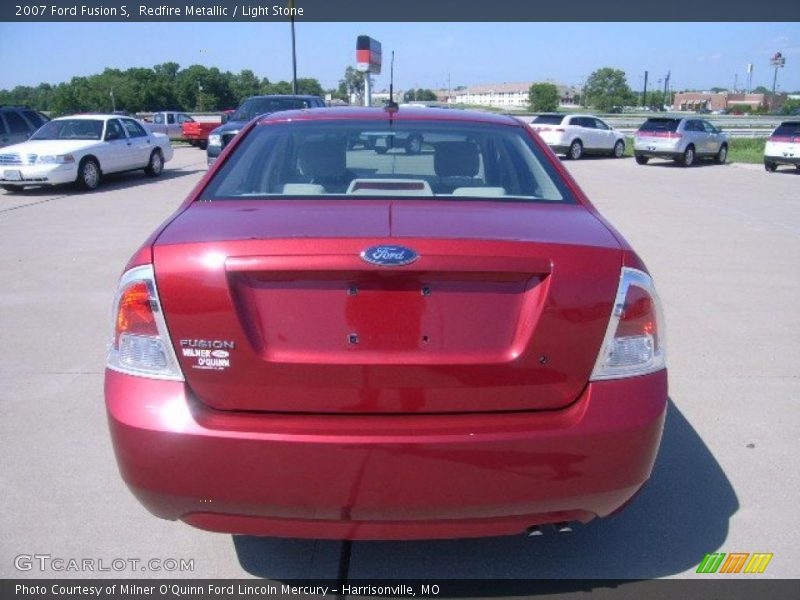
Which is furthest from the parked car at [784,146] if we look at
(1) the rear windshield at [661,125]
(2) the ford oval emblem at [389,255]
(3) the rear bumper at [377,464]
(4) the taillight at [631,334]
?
(2) the ford oval emblem at [389,255]

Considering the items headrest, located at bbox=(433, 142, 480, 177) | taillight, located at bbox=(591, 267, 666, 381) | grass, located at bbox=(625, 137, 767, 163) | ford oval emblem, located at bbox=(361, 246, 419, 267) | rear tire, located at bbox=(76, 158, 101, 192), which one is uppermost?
headrest, located at bbox=(433, 142, 480, 177)

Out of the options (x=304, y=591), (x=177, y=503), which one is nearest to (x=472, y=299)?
(x=177, y=503)

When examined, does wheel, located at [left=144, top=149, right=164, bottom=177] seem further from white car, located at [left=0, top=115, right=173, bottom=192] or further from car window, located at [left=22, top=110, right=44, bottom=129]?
car window, located at [left=22, top=110, right=44, bottom=129]

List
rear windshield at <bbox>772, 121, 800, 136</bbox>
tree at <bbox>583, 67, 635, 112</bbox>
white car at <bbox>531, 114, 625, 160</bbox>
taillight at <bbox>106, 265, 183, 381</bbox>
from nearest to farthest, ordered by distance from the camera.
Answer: taillight at <bbox>106, 265, 183, 381</bbox>, rear windshield at <bbox>772, 121, 800, 136</bbox>, white car at <bbox>531, 114, 625, 160</bbox>, tree at <bbox>583, 67, 635, 112</bbox>

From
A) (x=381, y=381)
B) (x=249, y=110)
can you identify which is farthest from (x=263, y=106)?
(x=381, y=381)

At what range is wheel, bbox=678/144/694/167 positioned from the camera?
2422 cm

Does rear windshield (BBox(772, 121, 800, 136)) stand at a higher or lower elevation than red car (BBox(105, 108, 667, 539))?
lower

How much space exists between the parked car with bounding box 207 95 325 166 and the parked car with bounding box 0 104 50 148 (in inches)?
176

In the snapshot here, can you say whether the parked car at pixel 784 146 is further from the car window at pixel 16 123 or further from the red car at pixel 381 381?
the red car at pixel 381 381

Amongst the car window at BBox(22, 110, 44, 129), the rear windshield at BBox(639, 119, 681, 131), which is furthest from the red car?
the rear windshield at BBox(639, 119, 681, 131)

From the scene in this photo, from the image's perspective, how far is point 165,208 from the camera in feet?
41.4

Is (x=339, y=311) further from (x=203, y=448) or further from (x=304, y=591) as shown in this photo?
(x=304, y=591)

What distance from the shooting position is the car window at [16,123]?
16986 mm

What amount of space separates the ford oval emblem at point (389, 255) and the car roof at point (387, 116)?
5.01 feet
